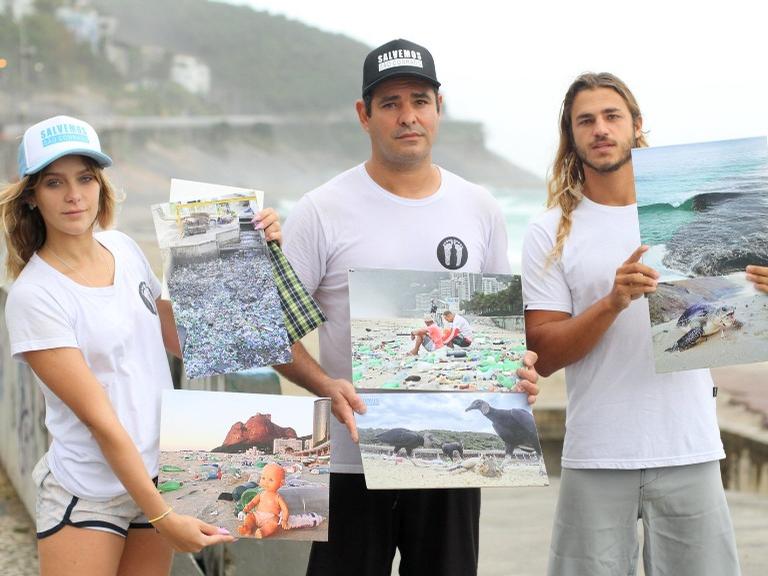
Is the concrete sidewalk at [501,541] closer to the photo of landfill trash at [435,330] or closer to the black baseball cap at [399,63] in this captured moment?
the photo of landfill trash at [435,330]

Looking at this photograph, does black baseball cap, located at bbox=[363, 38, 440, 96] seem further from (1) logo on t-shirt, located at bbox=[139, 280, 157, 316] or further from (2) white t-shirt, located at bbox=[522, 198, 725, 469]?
(1) logo on t-shirt, located at bbox=[139, 280, 157, 316]

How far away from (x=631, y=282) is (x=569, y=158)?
0.60 metres

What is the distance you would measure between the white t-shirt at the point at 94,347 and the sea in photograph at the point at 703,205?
57.4 inches

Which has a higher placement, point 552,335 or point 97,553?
point 552,335

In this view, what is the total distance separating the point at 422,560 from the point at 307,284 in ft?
3.05

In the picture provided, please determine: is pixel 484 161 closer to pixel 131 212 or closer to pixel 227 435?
pixel 131 212

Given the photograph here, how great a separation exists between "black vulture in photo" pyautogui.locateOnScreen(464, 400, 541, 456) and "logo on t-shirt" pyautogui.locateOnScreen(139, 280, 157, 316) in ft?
3.14

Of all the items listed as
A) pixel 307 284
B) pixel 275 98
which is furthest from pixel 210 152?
pixel 307 284

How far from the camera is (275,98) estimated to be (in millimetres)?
67438

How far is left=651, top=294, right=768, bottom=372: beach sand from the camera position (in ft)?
10.5

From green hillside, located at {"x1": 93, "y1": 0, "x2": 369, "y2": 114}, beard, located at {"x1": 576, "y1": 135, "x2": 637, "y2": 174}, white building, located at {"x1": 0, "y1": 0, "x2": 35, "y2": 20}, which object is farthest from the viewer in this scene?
green hillside, located at {"x1": 93, "y1": 0, "x2": 369, "y2": 114}

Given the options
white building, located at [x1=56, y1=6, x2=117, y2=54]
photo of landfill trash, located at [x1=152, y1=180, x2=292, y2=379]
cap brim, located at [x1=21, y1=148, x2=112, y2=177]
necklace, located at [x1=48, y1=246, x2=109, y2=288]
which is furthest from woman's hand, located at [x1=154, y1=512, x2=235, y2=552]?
white building, located at [x1=56, y1=6, x2=117, y2=54]

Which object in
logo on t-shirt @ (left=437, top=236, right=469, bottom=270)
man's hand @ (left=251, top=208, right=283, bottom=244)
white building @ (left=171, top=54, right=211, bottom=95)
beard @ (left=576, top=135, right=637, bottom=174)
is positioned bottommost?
logo on t-shirt @ (left=437, top=236, right=469, bottom=270)

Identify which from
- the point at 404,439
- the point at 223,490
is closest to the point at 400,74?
the point at 404,439
